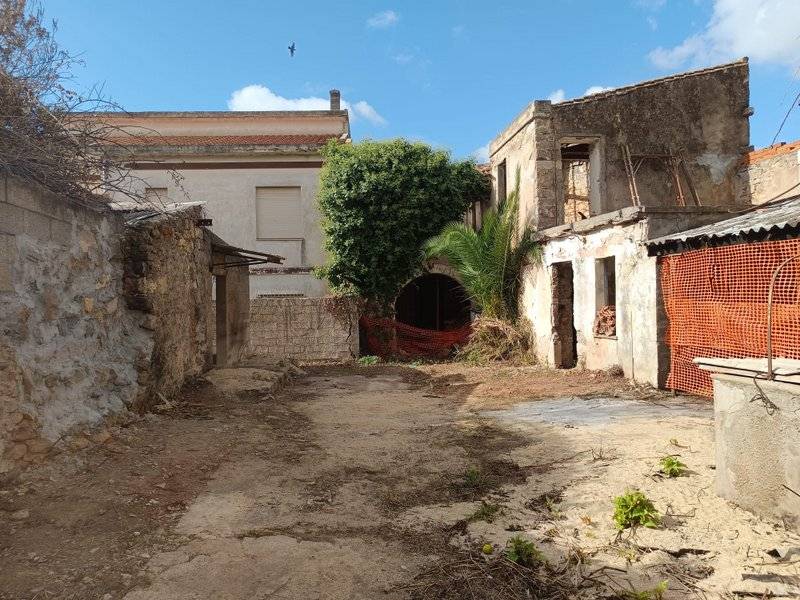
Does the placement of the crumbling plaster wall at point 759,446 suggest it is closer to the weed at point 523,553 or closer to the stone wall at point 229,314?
the weed at point 523,553

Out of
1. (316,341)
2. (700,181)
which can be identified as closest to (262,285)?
(316,341)

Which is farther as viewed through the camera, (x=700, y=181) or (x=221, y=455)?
(x=700, y=181)

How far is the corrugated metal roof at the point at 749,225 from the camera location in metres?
6.52

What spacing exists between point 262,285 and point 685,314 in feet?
43.0

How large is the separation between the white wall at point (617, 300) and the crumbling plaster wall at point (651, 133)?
187 cm

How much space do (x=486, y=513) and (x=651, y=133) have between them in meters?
12.9

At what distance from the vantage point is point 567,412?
754 cm

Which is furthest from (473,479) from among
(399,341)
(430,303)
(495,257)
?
(430,303)

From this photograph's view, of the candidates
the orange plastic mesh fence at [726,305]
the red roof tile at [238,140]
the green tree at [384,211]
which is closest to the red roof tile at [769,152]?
the green tree at [384,211]

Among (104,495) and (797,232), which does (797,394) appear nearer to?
(797,232)

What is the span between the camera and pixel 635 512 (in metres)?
3.70

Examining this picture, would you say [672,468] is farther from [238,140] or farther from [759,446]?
[238,140]

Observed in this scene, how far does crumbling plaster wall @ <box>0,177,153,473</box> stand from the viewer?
13.4 feet

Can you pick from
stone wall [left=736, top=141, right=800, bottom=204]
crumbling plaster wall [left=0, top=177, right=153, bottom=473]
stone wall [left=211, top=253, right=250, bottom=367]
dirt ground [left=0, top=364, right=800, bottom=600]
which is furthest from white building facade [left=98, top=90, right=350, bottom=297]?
crumbling plaster wall [left=0, top=177, right=153, bottom=473]
